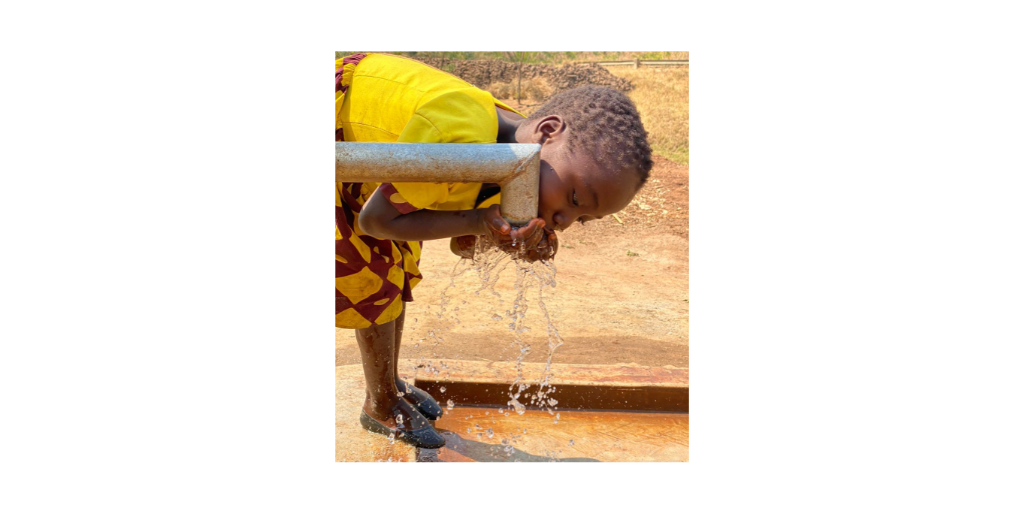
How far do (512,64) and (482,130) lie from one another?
514 cm

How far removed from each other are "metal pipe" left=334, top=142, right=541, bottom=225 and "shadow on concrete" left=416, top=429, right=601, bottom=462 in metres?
1.27

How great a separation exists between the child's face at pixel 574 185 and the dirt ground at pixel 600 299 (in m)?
1.99

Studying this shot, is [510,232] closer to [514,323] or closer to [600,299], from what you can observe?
[514,323]

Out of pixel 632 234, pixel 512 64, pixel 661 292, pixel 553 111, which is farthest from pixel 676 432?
pixel 512 64

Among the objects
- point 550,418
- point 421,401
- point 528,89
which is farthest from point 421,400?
point 528,89

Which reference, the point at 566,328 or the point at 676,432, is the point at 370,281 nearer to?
the point at 676,432

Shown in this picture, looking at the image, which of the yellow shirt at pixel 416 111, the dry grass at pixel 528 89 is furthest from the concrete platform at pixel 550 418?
the dry grass at pixel 528 89

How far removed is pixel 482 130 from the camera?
199cm

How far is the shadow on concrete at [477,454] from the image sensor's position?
2.84 m

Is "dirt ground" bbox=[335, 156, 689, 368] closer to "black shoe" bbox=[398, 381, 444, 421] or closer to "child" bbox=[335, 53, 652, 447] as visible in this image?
"black shoe" bbox=[398, 381, 444, 421]

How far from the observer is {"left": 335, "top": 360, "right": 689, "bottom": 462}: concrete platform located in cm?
290

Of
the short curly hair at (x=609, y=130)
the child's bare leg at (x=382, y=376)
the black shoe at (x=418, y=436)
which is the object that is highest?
the short curly hair at (x=609, y=130)

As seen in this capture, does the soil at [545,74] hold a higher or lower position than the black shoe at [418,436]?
higher

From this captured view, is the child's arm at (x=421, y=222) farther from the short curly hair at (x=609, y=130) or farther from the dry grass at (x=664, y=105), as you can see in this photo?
the dry grass at (x=664, y=105)
